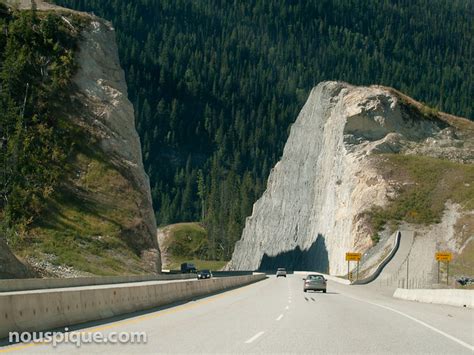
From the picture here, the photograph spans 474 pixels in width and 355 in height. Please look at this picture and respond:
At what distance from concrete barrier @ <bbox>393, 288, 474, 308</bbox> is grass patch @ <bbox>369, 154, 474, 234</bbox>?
161 ft

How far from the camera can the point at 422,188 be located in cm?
9338

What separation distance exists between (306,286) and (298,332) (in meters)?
27.8

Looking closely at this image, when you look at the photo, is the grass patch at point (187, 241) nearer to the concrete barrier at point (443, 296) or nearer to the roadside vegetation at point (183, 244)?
the roadside vegetation at point (183, 244)

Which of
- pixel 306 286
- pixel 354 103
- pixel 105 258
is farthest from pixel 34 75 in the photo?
pixel 354 103

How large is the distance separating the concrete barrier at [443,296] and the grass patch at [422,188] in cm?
4893

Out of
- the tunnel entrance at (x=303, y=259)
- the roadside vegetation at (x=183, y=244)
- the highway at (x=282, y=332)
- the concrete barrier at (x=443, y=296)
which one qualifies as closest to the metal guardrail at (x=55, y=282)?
the highway at (x=282, y=332)

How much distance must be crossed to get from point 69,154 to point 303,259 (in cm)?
5252

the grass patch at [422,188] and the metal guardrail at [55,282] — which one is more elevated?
the grass patch at [422,188]

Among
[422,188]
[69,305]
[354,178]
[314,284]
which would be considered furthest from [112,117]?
[69,305]

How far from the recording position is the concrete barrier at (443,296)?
96.9ft

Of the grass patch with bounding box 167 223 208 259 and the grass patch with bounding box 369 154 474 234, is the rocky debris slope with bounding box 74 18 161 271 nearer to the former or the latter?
the grass patch with bounding box 369 154 474 234

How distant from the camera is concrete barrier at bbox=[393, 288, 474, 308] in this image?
29547 millimetres

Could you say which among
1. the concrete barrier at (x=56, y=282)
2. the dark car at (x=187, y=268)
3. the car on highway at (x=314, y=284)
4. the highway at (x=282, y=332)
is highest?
the highway at (x=282, y=332)

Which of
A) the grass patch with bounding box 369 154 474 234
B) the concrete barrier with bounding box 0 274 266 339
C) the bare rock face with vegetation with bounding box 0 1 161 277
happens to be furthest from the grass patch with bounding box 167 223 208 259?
the concrete barrier with bounding box 0 274 266 339
